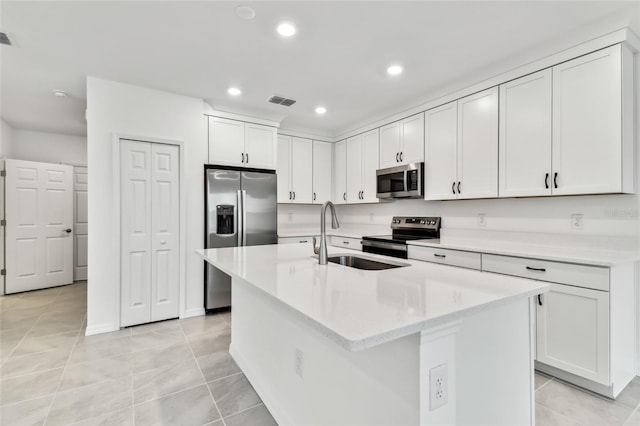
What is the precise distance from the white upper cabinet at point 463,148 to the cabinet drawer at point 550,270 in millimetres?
713

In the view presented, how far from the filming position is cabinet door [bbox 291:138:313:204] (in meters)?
4.70

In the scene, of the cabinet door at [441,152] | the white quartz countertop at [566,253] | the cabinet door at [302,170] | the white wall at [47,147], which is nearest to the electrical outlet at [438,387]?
the white quartz countertop at [566,253]

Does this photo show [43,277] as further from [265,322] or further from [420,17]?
[420,17]

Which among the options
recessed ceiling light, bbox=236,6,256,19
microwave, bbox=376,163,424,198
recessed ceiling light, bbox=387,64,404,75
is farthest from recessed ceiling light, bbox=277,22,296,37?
microwave, bbox=376,163,424,198

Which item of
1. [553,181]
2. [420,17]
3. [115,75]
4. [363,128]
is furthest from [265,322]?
[363,128]

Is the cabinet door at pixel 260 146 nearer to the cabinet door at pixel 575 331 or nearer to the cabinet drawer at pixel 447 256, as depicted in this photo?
the cabinet drawer at pixel 447 256

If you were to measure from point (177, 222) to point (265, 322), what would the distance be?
2.04 m

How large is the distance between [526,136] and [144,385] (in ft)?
11.7

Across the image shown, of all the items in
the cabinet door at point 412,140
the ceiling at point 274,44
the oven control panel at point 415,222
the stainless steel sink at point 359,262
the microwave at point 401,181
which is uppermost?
the ceiling at point 274,44

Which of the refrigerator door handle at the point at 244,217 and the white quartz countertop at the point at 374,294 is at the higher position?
the refrigerator door handle at the point at 244,217

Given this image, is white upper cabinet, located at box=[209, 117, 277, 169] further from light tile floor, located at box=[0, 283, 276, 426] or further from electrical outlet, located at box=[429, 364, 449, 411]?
electrical outlet, located at box=[429, 364, 449, 411]

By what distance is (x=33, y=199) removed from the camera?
466cm

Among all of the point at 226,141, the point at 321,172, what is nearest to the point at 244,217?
the point at 226,141

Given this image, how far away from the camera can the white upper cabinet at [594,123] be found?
2.11 metres
